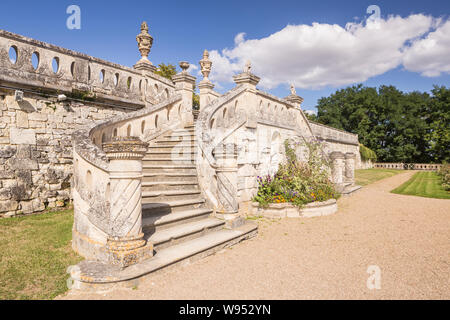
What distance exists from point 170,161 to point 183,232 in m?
2.92

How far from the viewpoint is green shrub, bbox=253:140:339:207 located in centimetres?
746

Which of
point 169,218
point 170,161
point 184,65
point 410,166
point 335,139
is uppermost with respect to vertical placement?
point 184,65

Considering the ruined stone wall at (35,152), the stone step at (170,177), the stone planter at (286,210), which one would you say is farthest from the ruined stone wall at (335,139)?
the ruined stone wall at (35,152)

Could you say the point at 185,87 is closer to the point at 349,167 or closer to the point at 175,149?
the point at 175,149

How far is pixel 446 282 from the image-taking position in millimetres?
3463

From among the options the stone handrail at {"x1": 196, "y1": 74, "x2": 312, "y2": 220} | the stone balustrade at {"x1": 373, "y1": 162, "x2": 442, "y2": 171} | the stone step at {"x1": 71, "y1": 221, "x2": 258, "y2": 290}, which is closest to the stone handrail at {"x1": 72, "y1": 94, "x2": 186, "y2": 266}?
the stone step at {"x1": 71, "y1": 221, "x2": 258, "y2": 290}

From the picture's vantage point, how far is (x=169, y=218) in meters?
4.79

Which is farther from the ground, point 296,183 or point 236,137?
point 236,137

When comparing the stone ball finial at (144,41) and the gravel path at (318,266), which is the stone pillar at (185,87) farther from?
the gravel path at (318,266)

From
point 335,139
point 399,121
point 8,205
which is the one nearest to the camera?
point 8,205

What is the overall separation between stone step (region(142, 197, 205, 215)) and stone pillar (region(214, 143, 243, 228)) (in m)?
0.57

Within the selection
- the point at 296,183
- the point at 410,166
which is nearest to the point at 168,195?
the point at 296,183
